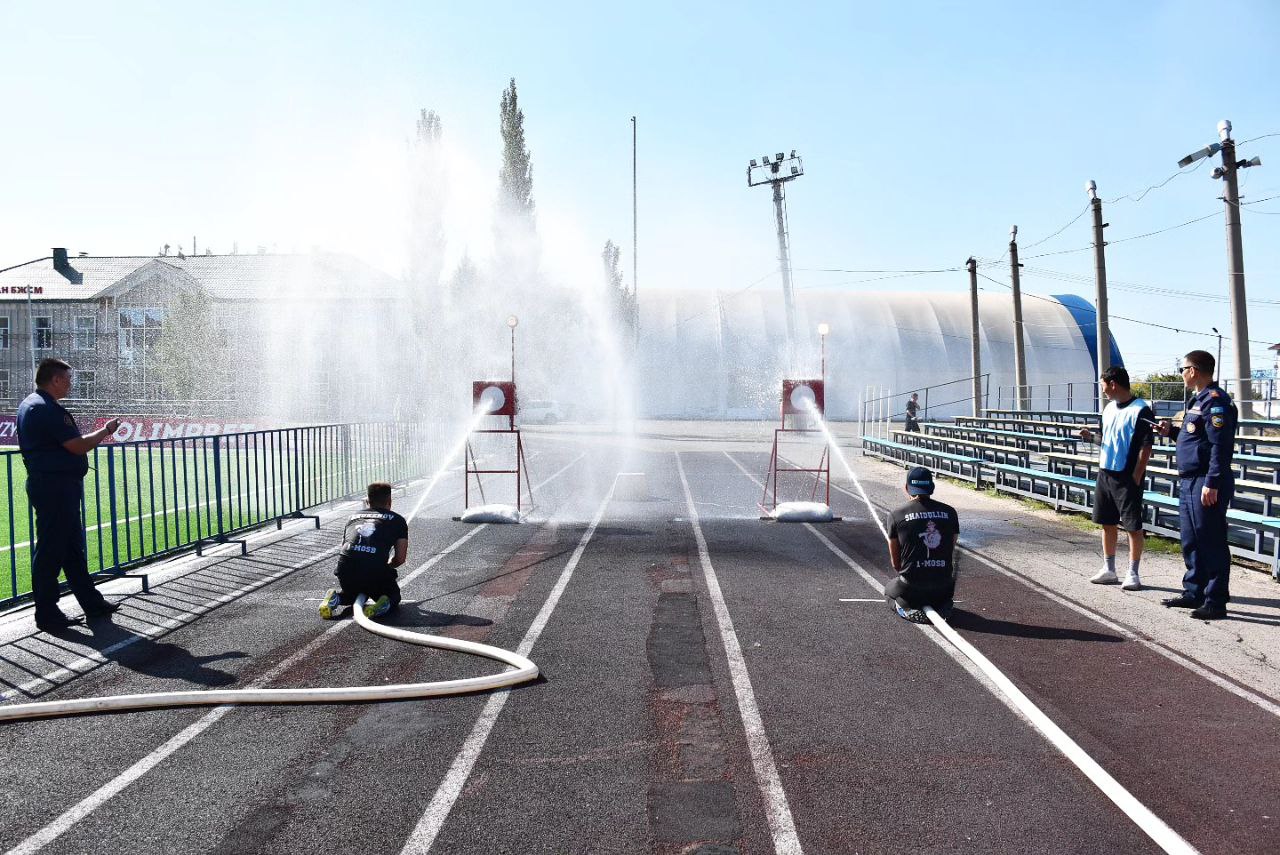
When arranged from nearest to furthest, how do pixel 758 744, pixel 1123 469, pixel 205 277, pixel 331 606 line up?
1. pixel 758 744
2. pixel 331 606
3. pixel 1123 469
4. pixel 205 277

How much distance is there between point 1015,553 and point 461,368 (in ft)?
107

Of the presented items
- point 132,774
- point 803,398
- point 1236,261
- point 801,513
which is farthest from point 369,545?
point 1236,261

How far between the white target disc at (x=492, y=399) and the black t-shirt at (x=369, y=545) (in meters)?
6.37

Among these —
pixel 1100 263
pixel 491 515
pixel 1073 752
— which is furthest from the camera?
pixel 1100 263

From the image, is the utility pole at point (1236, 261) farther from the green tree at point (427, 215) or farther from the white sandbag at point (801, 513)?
the green tree at point (427, 215)

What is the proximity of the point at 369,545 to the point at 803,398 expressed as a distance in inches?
304

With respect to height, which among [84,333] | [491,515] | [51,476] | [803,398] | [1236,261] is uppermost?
[84,333]

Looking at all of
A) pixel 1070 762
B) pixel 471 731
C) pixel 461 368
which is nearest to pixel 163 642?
pixel 471 731

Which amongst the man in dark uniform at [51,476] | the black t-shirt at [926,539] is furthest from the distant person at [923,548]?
the man in dark uniform at [51,476]

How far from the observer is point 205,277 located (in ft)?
172

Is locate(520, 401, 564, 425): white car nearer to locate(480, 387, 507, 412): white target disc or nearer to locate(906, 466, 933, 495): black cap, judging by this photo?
locate(480, 387, 507, 412): white target disc

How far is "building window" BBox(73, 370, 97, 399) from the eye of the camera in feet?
159

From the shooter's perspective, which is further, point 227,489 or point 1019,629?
point 227,489

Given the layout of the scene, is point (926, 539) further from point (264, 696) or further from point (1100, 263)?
point (1100, 263)
